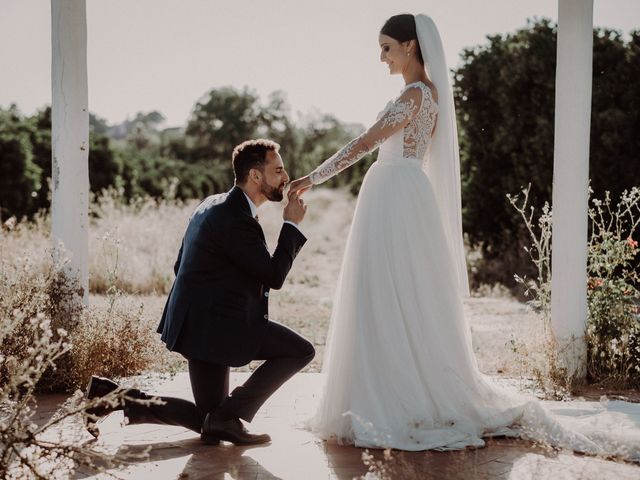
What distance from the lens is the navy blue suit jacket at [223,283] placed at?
330 cm

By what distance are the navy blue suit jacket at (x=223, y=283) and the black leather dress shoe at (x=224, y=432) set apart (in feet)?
0.96

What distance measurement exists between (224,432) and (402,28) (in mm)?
2188

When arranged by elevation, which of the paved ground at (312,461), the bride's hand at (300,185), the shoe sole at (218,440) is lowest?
the paved ground at (312,461)

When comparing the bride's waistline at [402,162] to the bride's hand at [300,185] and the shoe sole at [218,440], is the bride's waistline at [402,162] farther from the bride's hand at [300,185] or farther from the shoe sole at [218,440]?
the shoe sole at [218,440]

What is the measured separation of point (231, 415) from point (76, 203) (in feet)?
6.59

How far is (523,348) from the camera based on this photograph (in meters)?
4.82

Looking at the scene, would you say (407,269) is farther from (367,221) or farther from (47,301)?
(47,301)

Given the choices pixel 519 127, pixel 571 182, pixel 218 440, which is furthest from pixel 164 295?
pixel 571 182

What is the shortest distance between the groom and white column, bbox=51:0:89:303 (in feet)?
4.56

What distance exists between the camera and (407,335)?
143 inches

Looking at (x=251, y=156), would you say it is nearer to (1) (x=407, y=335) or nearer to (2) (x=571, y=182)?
(1) (x=407, y=335)

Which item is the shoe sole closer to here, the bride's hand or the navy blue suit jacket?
the navy blue suit jacket

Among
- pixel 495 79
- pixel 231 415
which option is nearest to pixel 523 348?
pixel 231 415

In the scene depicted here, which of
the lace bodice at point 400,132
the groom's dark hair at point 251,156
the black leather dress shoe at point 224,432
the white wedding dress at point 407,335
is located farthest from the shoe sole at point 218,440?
the lace bodice at point 400,132
